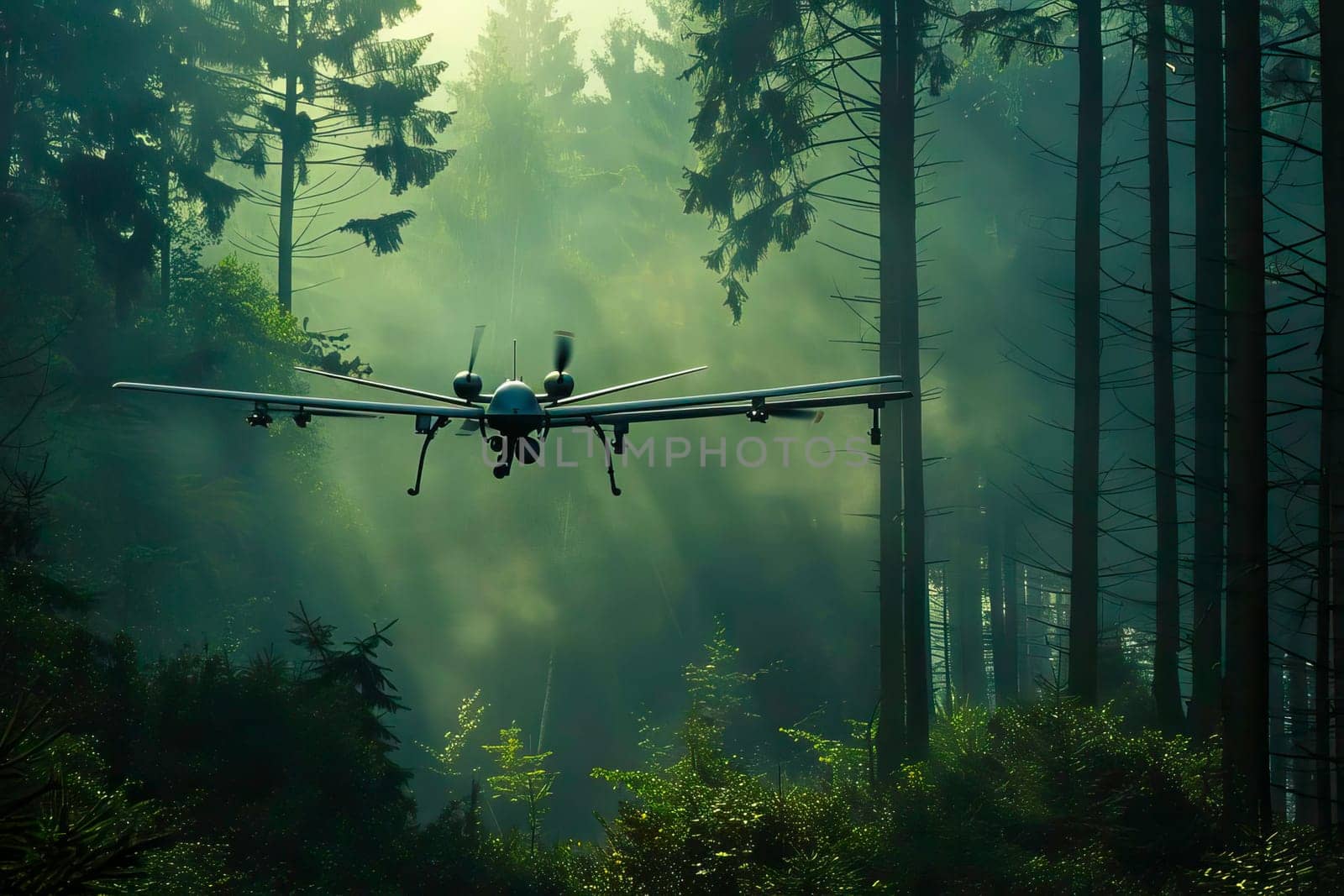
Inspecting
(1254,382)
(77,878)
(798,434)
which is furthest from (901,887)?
(798,434)

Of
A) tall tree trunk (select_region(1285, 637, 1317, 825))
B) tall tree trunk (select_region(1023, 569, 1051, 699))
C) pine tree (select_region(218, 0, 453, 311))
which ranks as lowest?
tall tree trunk (select_region(1023, 569, 1051, 699))

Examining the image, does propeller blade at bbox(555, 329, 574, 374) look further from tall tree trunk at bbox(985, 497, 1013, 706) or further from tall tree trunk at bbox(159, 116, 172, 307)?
tall tree trunk at bbox(985, 497, 1013, 706)

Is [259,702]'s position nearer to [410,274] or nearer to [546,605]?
[546,605]

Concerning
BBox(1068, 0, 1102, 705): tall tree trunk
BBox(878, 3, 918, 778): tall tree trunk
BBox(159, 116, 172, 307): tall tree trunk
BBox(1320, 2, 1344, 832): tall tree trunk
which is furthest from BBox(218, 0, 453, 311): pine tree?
BBox(1320, 2, 1344, 832): tall tree trunk

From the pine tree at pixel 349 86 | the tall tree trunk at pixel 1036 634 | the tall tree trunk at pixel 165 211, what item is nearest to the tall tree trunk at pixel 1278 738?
the tall tree trunk at pixel 1036 634

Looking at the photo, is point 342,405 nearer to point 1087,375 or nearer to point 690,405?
point 690,405

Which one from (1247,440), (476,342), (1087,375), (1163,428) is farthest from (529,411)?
(1163,428)
